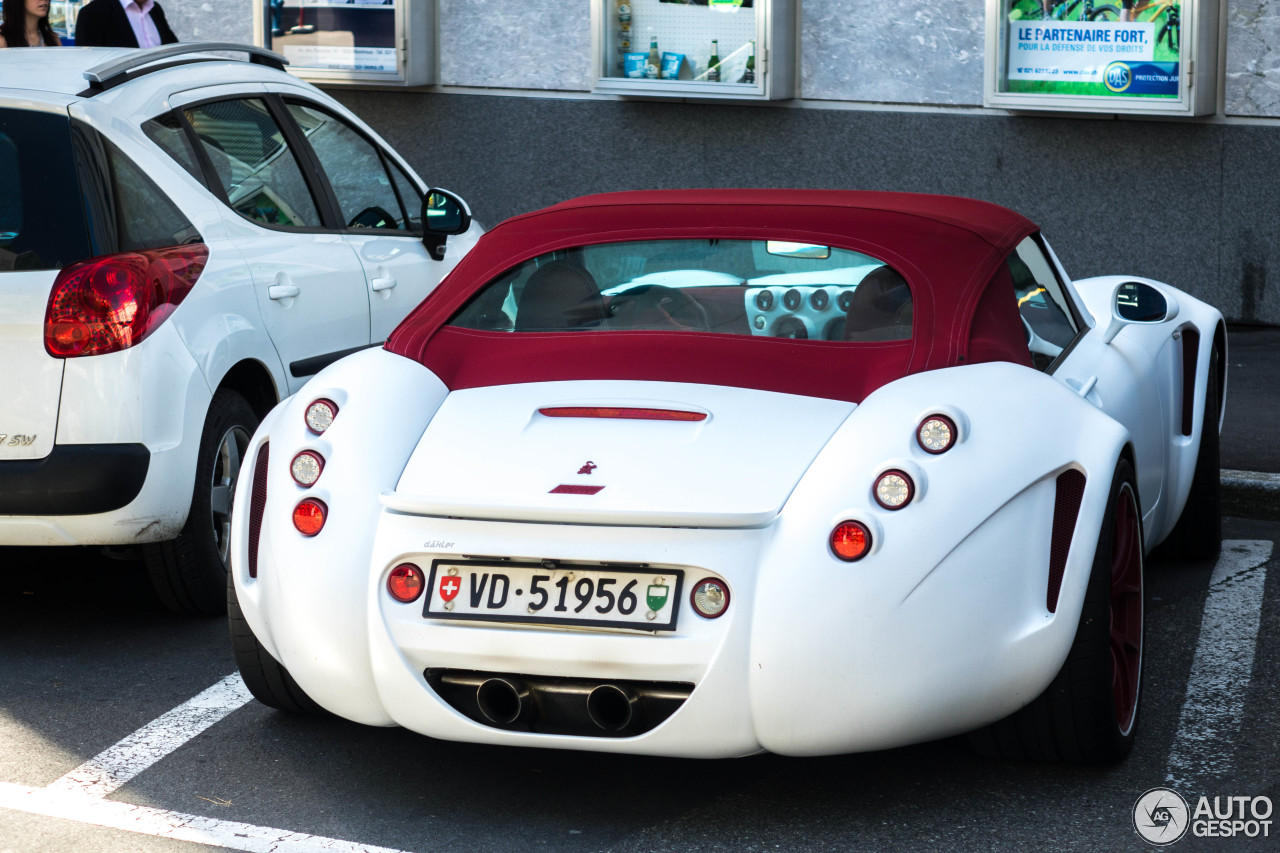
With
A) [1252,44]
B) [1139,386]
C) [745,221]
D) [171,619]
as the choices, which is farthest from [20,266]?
[1252,44]

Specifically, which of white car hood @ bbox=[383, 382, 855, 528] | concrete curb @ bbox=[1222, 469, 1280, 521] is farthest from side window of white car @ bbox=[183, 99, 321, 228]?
concrete curb @ bbox=[1222, 469, 1280, 521]

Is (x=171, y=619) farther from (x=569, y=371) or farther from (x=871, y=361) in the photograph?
(x=871, y=361)

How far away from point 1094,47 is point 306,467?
7.29 metres

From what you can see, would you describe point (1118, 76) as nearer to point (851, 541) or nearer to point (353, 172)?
point (353, 172)

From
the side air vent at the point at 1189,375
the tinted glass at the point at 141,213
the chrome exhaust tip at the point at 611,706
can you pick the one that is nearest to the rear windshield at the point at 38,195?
the tinted glass at the point at 141,213

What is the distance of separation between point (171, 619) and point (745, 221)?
2296mm

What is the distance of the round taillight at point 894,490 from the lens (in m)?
3.47

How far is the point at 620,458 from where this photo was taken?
143 inches

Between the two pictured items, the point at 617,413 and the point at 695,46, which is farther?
the point at 695,46

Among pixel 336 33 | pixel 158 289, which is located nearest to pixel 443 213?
pixel 158 289

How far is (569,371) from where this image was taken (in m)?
4.01

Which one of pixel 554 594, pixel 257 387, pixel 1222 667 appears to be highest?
pixel 257 387

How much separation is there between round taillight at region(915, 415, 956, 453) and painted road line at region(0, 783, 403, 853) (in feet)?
4.49

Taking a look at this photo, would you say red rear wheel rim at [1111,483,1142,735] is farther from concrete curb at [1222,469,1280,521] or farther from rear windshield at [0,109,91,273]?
rear windshield at [0,109,91,273]
